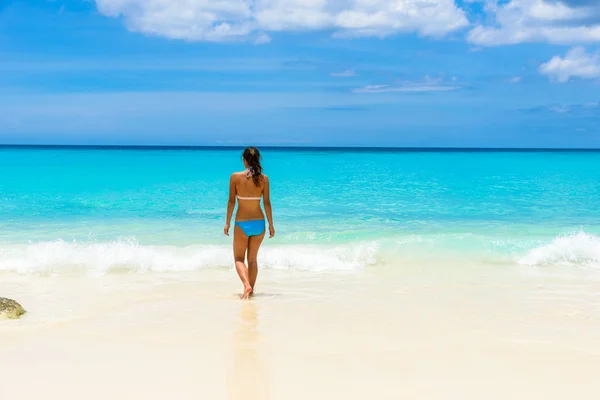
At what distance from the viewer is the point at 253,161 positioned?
6629 millimetres

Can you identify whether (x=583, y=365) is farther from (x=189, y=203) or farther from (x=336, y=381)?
(x=189, y=203)

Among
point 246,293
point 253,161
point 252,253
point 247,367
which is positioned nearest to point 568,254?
point 252,253

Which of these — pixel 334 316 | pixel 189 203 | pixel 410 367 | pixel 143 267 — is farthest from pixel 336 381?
pixel 189 203

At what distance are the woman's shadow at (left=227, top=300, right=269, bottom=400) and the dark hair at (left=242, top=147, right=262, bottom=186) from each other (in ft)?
5.14

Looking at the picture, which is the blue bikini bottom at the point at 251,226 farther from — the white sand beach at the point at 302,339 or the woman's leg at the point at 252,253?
the white sand beach at the point at 302,339

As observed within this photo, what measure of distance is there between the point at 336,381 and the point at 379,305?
2394 mm

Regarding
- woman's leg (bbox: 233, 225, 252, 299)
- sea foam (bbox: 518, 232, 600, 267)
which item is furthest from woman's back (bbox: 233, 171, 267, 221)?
sea foam (bbox: 518, 232, 600, 267)

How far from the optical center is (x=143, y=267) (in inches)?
346

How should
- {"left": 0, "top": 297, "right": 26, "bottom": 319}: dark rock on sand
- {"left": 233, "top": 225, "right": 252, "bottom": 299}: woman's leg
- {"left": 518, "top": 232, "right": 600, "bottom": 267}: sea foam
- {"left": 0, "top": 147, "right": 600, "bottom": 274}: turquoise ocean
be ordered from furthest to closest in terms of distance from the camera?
{"left": 518, "top": 232, "right": 600, "bottom": 267}: sea foam < {"left": 0, "top": 147, "right": 600, "bottom": 274}: turquoise ocean < {"left": 233, "top": 225, "right": 252, "bottom": 299}: woman's leg < {"left": 0, "top": 297, "right": 26, "bottom": 319}: dark rock on sand

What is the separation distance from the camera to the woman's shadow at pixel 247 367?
4.12m

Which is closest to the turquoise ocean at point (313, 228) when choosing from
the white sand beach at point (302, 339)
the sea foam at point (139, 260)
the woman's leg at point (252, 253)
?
the sea foam at point (139, 260)

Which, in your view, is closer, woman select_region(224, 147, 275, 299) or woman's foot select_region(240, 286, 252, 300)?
woman select_region(224, 147, 275, 299)

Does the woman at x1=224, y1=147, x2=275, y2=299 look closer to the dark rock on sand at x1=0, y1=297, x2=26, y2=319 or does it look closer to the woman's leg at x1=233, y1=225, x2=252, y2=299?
the woman's leg at x1=233, y1=225, x2=252, y2=299

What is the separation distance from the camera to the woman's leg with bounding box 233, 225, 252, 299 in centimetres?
690
